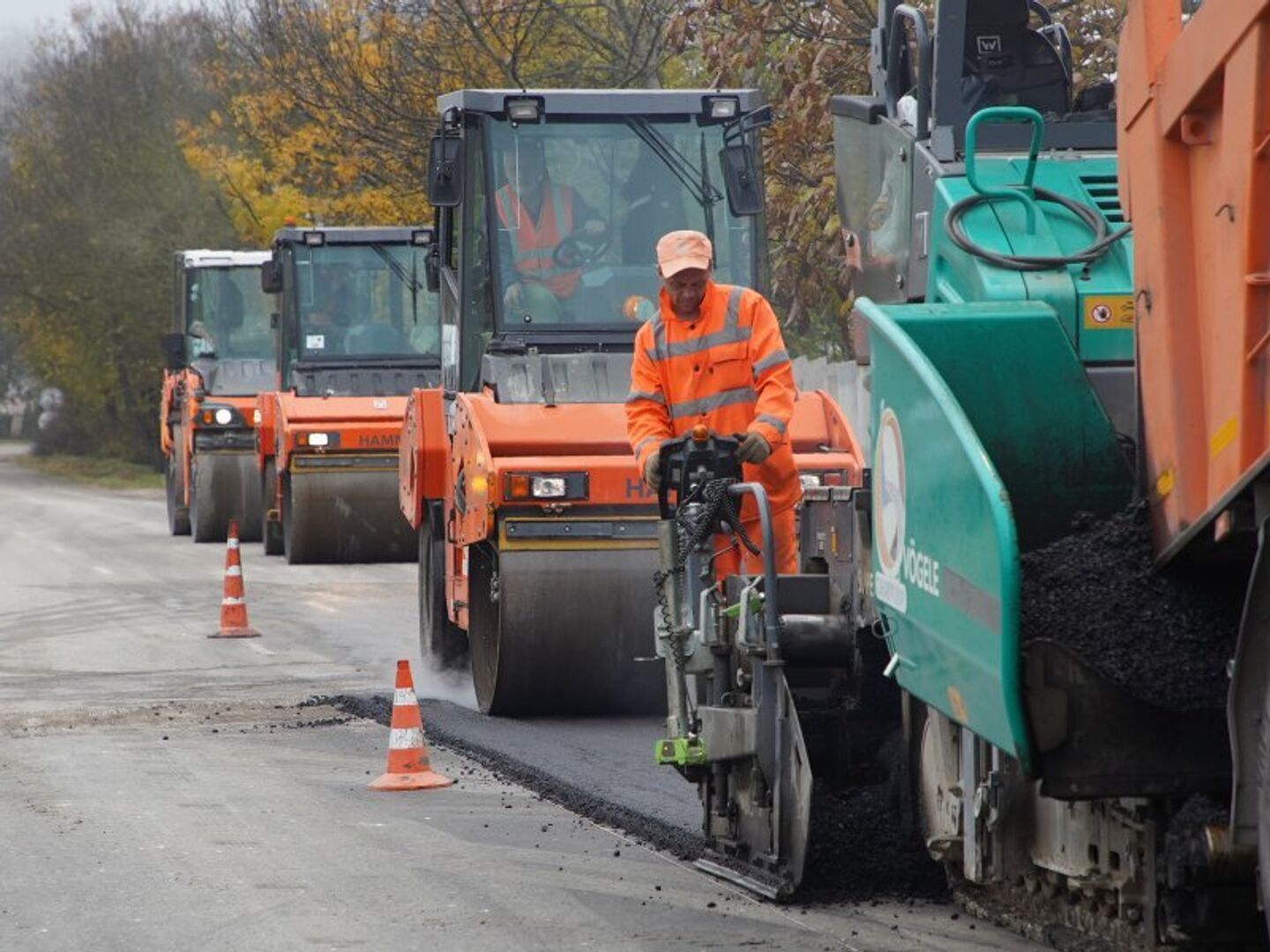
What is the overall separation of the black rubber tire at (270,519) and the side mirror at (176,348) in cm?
232

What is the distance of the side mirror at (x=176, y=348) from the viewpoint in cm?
2405

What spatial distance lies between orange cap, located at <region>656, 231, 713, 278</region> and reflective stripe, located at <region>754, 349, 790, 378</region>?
1.23ft

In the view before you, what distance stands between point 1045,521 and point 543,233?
6360 mm

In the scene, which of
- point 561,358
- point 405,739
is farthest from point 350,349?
point 405,739

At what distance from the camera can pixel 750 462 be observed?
723 centimetres

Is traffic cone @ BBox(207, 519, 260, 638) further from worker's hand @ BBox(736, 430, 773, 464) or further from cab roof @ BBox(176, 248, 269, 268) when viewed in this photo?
cab roof @ BBox(176, 248, 269, 268)

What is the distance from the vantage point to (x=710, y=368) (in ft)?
25.0

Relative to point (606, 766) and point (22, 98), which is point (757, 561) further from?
point (22, 98)

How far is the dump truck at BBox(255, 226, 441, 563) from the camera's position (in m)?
19.8

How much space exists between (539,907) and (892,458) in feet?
5.76

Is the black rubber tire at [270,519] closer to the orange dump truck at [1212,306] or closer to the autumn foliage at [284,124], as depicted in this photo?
the autumn foliage at [284,124]

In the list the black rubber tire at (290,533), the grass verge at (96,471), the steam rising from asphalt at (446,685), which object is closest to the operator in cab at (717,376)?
the steam rising from asphalt at (446,685)

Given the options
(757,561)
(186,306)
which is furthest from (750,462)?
(186,306)

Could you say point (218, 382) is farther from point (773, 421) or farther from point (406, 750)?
point (773, 421)
